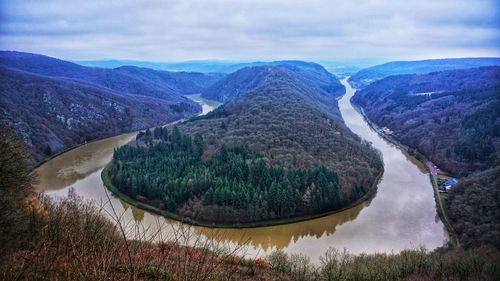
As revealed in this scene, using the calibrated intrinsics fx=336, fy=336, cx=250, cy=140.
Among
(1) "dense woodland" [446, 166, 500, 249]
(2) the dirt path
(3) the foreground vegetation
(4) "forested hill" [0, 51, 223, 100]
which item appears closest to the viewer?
(3) the foreground vegetation

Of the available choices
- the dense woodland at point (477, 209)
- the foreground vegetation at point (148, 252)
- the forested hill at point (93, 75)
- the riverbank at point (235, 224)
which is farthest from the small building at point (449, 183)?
the forested hill at point (93, 75)

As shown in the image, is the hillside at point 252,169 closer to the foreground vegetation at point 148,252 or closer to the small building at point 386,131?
the foreground vegetation at point 148,252

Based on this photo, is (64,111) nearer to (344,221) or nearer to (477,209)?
(344,221)

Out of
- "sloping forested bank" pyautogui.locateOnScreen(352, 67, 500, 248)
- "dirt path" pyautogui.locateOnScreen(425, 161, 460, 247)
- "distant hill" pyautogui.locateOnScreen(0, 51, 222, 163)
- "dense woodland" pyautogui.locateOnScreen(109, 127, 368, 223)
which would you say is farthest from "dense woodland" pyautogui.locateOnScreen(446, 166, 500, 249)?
"distant hill" pyautogui.locateOnScreen(0, 51, 222, 163)

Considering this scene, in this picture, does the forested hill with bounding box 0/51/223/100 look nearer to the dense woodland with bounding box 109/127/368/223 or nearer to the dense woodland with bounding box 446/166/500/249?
the dense woodland with bounding box 109/127/368/223

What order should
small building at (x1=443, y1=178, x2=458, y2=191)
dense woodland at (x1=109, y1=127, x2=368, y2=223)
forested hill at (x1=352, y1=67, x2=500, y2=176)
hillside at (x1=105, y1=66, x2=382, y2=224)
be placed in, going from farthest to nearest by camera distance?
forested hill at (x1=352, y1=67, x2=500, y2=176) → small building at (x1=443, y1=178, x2=458, y2=191) → hillside at (x1=105, y1=66, x2=382, y2=224) → dense woodland at (x1=109, y1=127, x2=368, y2=223)

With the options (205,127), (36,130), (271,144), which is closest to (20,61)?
(36,130)
